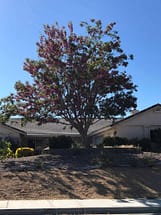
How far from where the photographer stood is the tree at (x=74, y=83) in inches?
792

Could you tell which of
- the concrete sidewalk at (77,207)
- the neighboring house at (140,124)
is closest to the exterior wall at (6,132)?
the neighboring house at (140,124)

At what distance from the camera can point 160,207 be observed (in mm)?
11734

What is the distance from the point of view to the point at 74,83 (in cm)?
2012

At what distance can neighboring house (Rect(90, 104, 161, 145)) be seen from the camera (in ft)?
97.6

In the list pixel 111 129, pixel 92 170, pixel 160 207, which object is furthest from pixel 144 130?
pixel 160 207

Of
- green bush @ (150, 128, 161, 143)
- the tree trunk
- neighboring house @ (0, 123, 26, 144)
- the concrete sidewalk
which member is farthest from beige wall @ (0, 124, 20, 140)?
the concrete sidewalk

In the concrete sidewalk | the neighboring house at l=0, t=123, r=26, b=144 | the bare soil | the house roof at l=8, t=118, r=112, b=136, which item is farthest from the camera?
the house roof at l=8, t=118, r=112, b=136

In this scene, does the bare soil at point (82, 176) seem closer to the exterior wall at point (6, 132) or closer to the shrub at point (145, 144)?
the shrub at point (145, 144)

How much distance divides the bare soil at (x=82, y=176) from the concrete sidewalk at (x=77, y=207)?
0.85m

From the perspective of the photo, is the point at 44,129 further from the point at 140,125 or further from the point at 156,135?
the point at 156,135

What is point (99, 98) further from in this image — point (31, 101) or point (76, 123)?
point (31, 101)

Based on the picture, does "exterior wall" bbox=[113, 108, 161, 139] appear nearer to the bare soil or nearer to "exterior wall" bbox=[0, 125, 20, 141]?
"exterior wall" bbox=[0, 125, 20, 141]

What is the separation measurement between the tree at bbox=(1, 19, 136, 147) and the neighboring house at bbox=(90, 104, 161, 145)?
27.1 feet

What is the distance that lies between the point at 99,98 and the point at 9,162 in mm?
6216
